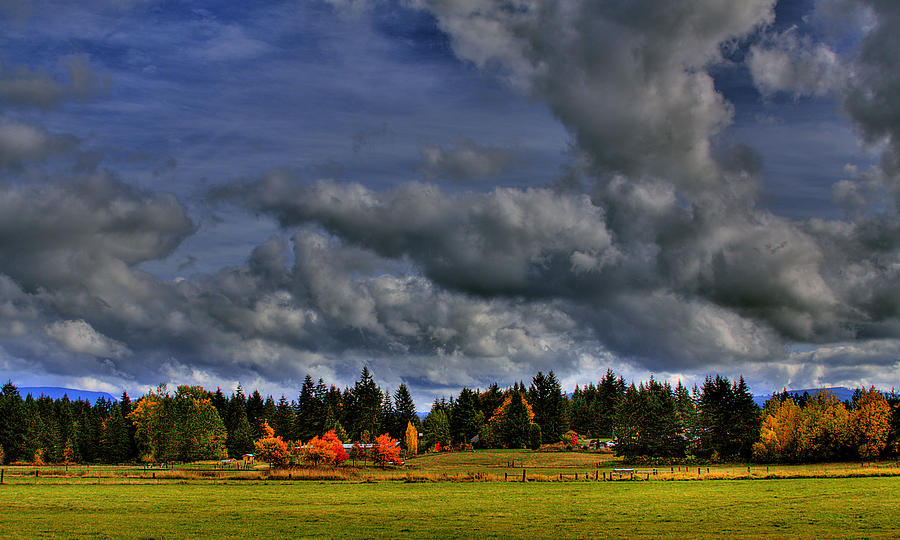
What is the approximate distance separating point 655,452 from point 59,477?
322 feet

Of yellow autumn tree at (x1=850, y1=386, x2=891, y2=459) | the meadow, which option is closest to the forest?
yellow autumn tree at (x1=850, y1=386, x2=891, y2=459)

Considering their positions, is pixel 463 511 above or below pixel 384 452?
above

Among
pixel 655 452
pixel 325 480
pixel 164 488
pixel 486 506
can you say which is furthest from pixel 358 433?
pixel 486 506

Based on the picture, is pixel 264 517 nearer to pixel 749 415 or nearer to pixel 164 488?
pixel 164 488

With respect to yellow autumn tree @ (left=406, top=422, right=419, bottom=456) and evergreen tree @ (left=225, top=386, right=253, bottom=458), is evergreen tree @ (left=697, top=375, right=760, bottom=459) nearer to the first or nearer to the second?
yellow autumn tree @ (left=406, top=422, right=419, bottom=456)

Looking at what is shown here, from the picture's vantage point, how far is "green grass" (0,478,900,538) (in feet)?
111

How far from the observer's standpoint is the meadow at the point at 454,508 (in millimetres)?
33938

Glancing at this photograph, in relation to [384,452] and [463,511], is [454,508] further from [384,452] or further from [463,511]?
[384,452]

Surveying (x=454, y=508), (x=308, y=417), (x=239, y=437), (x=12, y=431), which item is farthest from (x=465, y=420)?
(x=454, y=508)

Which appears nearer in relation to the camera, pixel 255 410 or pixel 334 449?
pixel 334 449

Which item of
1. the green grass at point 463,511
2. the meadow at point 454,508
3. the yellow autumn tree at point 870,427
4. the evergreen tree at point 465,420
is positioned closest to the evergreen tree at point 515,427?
the evergreen tree at point 465,420

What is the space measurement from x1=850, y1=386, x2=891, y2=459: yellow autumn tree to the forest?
0.17 metres

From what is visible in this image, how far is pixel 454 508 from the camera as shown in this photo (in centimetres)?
4609

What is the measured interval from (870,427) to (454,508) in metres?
97.7
